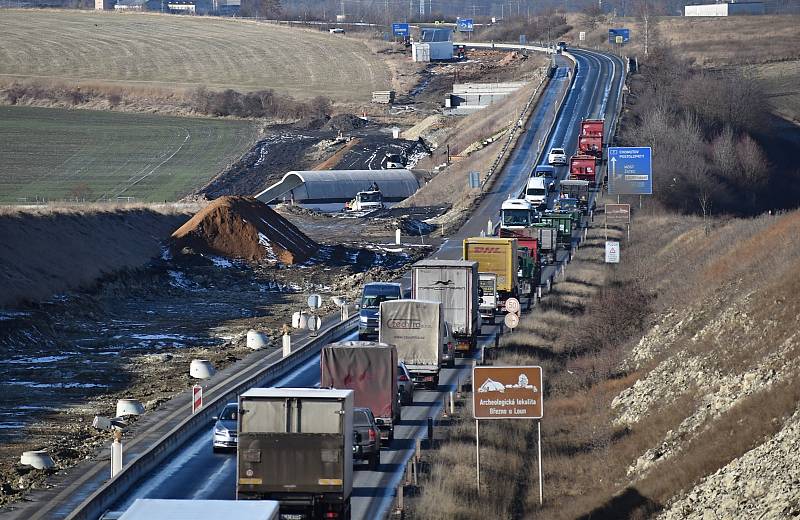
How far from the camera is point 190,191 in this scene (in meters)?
107

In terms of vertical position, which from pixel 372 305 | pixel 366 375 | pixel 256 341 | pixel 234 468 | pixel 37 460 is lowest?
pixel 256 341

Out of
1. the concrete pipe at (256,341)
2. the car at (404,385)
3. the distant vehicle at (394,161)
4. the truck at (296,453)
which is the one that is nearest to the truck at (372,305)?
the concrete pipe at (256,341)

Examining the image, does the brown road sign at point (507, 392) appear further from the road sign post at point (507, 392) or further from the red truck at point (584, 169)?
the red truck at point (584, 169)

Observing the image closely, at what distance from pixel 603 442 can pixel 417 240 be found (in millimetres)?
49713

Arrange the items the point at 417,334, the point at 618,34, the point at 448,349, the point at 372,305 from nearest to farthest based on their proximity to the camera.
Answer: the point at 417,334, the point at 448,349, the point at 372,305, the point at 618,34

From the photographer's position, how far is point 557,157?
99625 mm

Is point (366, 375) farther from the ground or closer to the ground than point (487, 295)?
farther from the ground

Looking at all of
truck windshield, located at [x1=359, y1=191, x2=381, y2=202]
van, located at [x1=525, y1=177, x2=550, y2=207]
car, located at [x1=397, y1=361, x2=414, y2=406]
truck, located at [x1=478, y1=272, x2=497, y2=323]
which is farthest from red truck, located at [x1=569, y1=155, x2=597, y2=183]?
car, located at [x1=397, y1=361, x2=414, y2=406]

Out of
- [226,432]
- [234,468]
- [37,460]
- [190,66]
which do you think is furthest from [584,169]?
[190,66]

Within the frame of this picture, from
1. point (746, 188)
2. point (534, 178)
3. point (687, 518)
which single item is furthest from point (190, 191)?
point (687, 518)

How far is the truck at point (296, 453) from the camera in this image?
872 inches

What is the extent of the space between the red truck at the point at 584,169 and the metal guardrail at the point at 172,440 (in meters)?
47.4

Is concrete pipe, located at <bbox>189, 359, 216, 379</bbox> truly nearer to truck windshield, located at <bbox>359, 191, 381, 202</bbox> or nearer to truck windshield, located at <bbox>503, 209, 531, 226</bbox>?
truck windshield, located at <bbox>503, 209, 531, 226</bbox>

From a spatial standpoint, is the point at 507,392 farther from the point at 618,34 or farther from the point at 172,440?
the point at 618,34
